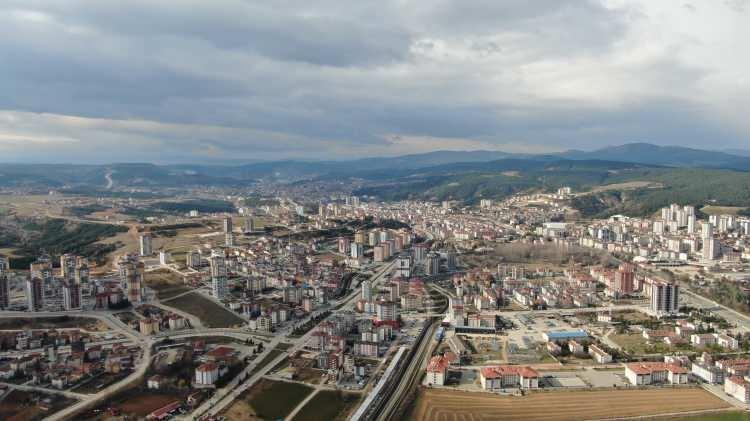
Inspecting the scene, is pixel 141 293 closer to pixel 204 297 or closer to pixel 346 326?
pixel 204 297

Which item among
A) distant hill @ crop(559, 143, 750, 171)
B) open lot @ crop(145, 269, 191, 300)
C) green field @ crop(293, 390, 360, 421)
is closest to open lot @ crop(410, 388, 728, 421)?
green field @ crop(293, 390, 360, 421)

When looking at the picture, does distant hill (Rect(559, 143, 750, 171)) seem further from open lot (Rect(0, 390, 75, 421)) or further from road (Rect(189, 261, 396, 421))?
open lot (Rect(0, 390, 75, 421))

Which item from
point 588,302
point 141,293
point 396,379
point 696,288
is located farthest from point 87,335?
point 696,288

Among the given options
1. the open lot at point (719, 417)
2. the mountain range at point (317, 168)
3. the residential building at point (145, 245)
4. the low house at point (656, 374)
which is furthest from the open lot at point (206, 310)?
the mountain range at point (317, 168)

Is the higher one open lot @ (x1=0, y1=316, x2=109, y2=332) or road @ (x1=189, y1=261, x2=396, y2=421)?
road @ (x1=189, y1=261, x2=396, y2=421)

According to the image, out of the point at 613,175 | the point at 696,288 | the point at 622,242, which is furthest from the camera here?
the point at 613,175

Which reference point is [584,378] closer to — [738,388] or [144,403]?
[738,388]
